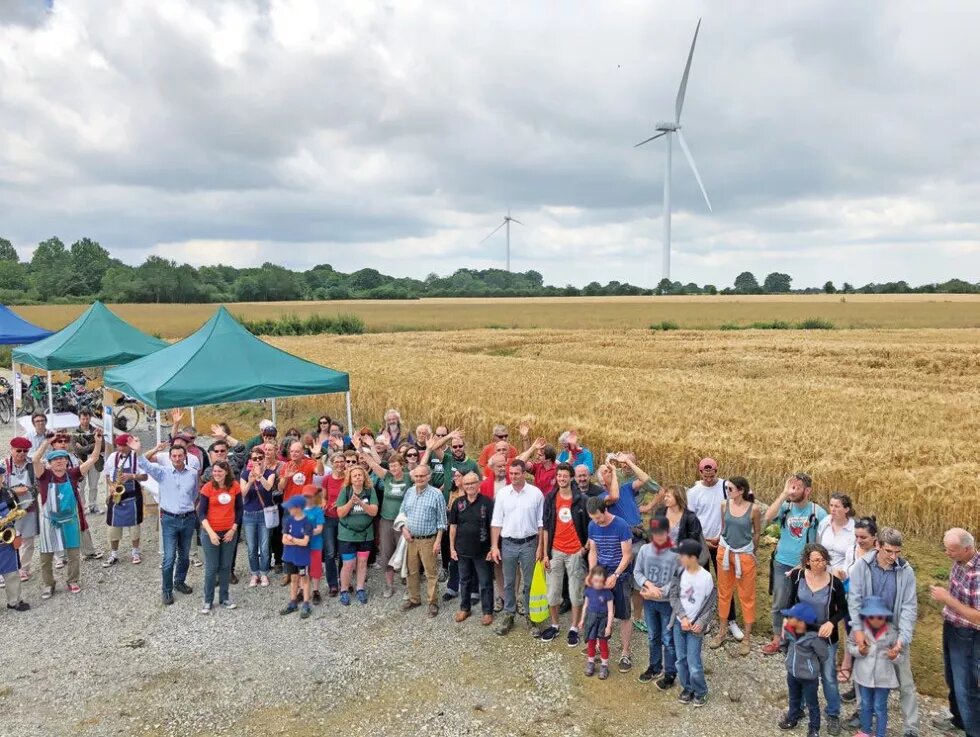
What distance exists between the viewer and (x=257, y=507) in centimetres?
895

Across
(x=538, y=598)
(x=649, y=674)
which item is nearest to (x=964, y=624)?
(x=649, y=674)

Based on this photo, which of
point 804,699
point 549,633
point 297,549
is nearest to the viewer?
point 804,699

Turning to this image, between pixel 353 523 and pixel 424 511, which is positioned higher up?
pixel 424 511

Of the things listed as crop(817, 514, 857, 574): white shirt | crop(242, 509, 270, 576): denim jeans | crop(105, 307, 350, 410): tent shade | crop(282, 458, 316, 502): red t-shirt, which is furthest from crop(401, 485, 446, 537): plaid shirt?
crop(105, 307, 350, 410): tent shade

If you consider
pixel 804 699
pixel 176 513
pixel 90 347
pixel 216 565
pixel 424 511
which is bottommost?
pixel 804 699

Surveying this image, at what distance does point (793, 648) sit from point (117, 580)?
26.8ft

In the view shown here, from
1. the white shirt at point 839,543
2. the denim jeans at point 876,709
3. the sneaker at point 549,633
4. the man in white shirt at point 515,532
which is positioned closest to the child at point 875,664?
the denim jeans at point 876,709

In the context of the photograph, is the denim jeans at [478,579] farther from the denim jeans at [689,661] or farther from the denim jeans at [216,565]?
the denim jeans at [216,565]

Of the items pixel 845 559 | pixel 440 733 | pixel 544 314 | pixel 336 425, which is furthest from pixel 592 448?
pixel 544 314

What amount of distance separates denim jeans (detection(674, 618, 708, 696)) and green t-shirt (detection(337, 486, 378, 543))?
3882 millimetres

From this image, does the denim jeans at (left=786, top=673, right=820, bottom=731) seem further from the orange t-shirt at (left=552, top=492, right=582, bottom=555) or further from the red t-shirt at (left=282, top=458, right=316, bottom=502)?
the red t-shirt at (left=282, top=458, right=316, bottom=502)

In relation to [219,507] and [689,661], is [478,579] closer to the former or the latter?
[689,661]

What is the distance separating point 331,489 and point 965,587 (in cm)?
657

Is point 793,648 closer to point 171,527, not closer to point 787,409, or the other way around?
point 171,527
